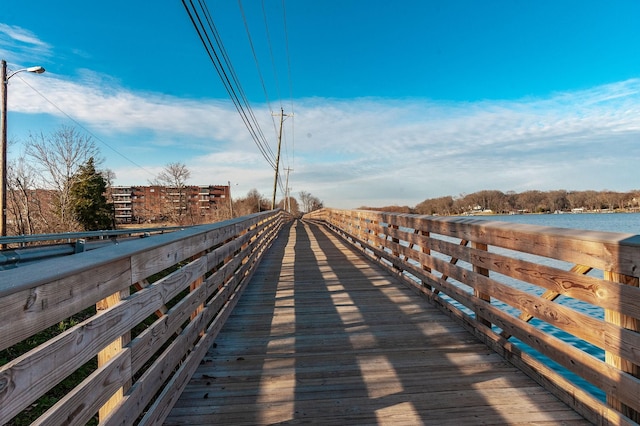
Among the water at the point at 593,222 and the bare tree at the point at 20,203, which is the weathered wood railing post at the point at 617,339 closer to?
the water at the point at 593,222

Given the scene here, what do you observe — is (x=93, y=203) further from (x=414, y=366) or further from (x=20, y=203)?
(x=414, y=366)

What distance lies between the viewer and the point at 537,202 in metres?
46.2

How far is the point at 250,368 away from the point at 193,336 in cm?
51

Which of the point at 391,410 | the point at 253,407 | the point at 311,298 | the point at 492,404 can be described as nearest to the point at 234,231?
the point at 311,298

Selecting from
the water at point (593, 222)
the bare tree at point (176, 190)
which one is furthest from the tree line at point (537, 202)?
the bare tree at point (176, 190)

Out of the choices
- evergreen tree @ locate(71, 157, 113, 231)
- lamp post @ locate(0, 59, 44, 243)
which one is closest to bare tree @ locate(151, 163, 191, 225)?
evergreen tree @ locate(71, 157, 113, 231)

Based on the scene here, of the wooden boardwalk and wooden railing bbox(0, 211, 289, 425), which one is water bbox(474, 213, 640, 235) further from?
wooden railing bbox(0, 211, 289, 425)

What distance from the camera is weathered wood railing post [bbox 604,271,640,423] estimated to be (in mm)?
1926

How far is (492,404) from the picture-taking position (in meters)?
2.38

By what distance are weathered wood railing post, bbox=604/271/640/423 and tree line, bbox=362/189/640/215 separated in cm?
4011

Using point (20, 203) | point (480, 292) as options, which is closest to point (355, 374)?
point (480, 292)

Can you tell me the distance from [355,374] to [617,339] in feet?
5.39

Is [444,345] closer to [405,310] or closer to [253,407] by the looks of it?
[405,310]

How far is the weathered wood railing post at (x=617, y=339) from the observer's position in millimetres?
1926
